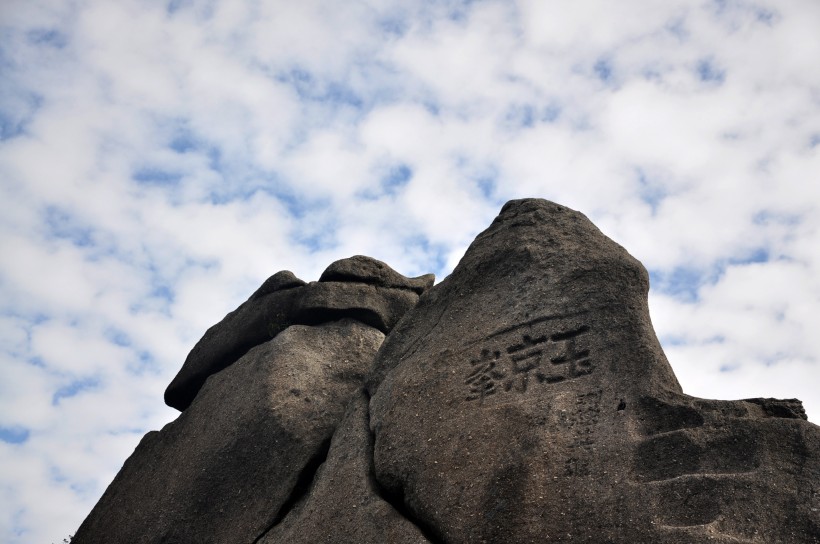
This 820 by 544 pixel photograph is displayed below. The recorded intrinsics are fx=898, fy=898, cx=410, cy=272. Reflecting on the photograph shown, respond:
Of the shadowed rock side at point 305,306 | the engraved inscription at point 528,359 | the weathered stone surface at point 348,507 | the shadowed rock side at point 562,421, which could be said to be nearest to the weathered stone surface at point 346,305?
the shadowed rock side at point 305,306

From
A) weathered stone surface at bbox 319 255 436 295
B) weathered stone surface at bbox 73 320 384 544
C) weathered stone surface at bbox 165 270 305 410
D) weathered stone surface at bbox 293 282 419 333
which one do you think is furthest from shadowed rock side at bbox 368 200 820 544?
weathered stone surface at bbox 165 270 305 410

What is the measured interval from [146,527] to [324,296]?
11.5 feet

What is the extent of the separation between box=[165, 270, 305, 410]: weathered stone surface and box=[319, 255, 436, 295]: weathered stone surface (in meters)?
0.53

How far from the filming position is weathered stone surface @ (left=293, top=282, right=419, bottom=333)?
11625mm

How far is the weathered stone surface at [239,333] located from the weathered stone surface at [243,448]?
1.56ft

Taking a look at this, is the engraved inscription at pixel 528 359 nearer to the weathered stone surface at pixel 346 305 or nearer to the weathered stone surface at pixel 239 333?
the weathered stone surface at pixel 346 305

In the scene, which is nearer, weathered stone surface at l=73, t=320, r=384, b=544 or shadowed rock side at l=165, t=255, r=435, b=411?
weathered stone surface at l=73, t=320, r=384, b=544

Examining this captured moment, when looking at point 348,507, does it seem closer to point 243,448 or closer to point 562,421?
point 243,448

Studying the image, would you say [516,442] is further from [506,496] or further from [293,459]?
[293,459]

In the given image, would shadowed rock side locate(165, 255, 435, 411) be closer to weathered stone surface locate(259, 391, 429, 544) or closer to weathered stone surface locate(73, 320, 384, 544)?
weathered stone surface locate(73, 320, 384, 544)

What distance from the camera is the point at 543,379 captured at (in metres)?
8.12

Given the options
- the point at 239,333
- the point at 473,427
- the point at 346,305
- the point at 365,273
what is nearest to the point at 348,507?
the point at 473,427

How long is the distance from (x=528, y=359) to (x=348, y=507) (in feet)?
7.19

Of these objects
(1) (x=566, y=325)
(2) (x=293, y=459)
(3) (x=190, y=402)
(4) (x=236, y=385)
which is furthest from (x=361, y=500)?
(3) (x=190, y=402)
